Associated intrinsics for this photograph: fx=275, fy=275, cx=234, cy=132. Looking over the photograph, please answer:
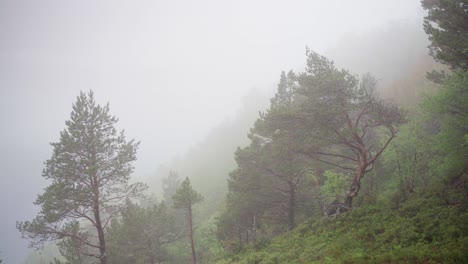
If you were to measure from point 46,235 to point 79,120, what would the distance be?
28.3 feet

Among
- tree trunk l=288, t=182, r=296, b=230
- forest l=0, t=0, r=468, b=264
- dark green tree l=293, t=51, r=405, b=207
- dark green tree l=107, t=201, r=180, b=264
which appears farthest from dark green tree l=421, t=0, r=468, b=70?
dark green tree l=107, t=201, r=180, b=264

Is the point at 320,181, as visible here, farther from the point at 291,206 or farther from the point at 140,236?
Answer: the point at 140,236

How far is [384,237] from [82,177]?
19.9 meters

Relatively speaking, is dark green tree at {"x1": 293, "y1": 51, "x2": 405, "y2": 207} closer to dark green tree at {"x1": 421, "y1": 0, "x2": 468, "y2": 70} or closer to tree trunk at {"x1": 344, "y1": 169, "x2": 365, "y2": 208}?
tree trunk at {"x1": 344, "y1": 169, "x2": 365, "y2": 208}

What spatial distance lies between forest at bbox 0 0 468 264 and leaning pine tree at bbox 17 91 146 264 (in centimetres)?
8

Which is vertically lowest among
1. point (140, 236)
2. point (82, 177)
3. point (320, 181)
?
point (140, 236)

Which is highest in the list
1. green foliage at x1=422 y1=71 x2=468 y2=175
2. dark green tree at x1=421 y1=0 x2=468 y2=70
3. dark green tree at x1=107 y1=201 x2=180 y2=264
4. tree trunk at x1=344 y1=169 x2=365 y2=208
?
dark green tree at x1=421 y1=0 x2=468 y2=70

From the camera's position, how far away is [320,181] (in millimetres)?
24625

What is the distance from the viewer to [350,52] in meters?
87.2

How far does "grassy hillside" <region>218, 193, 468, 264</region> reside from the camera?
10.4 metres

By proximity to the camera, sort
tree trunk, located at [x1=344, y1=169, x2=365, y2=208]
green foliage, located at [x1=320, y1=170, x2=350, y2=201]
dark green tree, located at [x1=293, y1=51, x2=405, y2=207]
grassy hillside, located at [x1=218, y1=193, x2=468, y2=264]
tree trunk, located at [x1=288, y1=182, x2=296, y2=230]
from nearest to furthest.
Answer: grassy hillside, located at [x1=218, y1=193, x2=468, y2=264] < dark green tree, located at [x1=293, y1=51, x2=405, y2=207] < tree trunk, located at [x1=344, y1=169, x2=365, y2=208] < green foliage, located at [x1=320, y1=170, x2=350, y2=201] < tree trunk, located at [x1=288, y1=182, x2=296, y2=230]

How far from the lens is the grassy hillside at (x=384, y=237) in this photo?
10.4 metres

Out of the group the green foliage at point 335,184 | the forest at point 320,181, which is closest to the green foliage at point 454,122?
the forest at point 320,181

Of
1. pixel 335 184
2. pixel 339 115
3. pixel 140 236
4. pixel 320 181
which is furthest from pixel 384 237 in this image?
pixel 140 236
